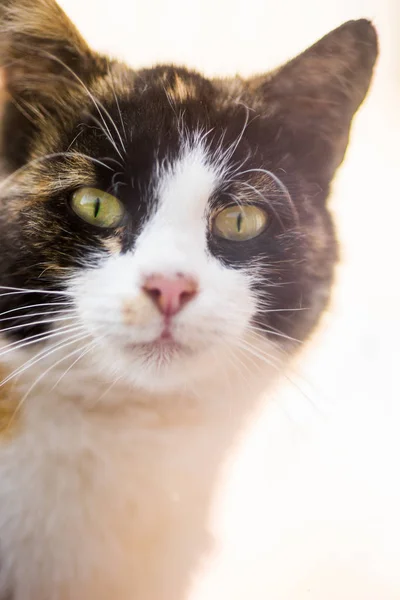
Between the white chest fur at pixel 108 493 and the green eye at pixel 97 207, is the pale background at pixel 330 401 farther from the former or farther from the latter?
the green eye at pixel 97 207

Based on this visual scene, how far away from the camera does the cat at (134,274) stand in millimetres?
583

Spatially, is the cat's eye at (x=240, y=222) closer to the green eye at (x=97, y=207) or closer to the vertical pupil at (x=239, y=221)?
the vertical pupil at (x=239, y=221)

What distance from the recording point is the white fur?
1.86 ft

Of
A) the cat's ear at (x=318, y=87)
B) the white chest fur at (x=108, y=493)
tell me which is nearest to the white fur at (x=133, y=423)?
the white chest fur at (x=108, y=493)

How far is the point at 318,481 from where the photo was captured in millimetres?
775

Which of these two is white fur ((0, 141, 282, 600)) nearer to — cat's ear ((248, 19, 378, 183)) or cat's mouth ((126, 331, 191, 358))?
cat's mouth ((126, 331, 191, 358))

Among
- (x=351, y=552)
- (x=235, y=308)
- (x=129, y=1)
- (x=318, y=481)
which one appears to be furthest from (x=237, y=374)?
(x=129, y=1)

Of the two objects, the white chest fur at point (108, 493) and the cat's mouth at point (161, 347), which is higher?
the cat's mouth at point (161, 347)

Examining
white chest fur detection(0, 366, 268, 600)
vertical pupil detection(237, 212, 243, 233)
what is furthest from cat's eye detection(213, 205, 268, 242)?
white chest fur detection(0, 366, 268, 600)

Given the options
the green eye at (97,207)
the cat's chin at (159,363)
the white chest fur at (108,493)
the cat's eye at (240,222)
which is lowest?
the white chest fur at (108,493)

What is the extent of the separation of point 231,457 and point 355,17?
60 centimetres

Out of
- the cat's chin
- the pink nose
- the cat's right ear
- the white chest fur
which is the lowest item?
the white chest fur

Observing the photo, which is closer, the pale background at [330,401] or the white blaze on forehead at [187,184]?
the white blaze on forehead at [187,184]

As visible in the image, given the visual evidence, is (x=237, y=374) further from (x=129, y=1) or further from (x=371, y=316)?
(x=129, y=1)
